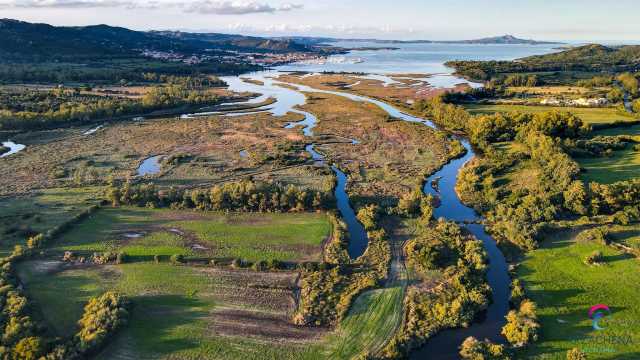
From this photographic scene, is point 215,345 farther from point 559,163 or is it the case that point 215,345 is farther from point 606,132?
point 606,132

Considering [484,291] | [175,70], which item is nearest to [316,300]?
[484,291]

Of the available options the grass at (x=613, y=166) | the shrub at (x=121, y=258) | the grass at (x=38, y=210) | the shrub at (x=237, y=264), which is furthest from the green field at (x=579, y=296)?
the grass at (x=38, y=210)

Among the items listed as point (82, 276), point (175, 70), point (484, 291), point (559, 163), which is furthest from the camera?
point (175, 70)

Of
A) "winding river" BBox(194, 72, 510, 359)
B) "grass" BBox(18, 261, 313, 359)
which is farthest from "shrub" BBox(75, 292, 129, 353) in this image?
"winding river" BBox(194, 72, 510, 359)

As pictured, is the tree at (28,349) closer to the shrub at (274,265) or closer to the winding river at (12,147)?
the shrub at (274,265)

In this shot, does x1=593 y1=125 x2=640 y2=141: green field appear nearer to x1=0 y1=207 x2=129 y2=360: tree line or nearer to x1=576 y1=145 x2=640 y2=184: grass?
x1=576 y1=145 x2=640 y2=184: grass
